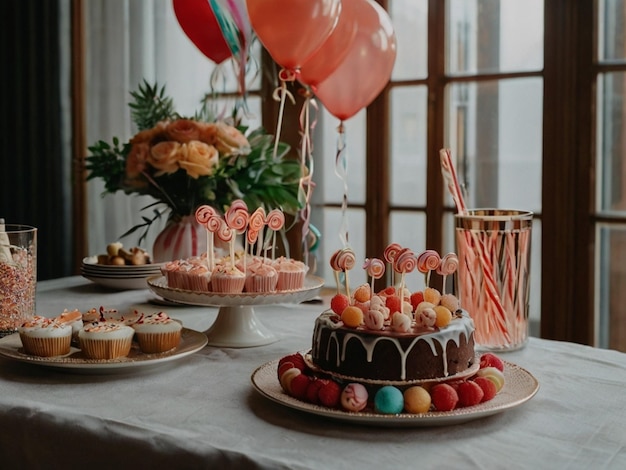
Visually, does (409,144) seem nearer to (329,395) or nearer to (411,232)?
(411,232)

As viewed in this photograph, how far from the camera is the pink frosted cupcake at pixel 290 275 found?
1409 mm

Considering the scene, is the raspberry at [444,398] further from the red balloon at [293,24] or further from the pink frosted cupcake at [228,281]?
the red balloon at [293,24]

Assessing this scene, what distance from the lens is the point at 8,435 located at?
1033 mm

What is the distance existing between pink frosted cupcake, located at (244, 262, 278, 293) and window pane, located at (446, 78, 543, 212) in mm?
1390

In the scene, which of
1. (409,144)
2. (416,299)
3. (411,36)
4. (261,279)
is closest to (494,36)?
(411,36)

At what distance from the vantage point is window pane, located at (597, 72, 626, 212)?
2365 mm

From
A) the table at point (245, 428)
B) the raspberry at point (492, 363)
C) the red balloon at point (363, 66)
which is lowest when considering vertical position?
the table at point (245, 428)

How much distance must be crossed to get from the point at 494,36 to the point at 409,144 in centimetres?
46

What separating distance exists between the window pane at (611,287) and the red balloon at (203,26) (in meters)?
1.26

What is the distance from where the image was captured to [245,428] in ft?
3.14

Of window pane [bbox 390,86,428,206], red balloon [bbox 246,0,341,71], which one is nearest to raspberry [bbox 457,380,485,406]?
red balloon [bbox 246,0,341,71]

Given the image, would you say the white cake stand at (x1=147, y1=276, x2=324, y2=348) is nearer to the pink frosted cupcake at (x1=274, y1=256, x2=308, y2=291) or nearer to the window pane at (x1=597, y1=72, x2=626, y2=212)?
the pink frosted cupcake at (x1=274, y1=256, x2=308, y2=291)

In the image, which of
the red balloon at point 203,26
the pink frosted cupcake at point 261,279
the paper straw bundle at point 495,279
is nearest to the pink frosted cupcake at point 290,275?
the pink frosted cupcake at point 261,279

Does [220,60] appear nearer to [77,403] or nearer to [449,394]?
[77,403]
